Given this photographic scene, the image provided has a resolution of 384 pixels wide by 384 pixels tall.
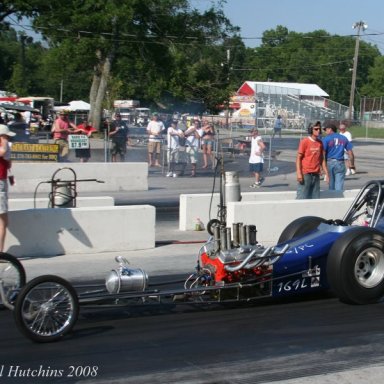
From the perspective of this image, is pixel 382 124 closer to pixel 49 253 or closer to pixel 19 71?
pixel 19 71

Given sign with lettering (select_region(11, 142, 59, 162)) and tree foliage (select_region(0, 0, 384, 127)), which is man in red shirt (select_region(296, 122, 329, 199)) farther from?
tree foliage (select_region(0, 0, 384, 127))

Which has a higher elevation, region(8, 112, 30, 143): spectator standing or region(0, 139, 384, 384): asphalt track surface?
region(8, 112, 30, 143): spectator standing

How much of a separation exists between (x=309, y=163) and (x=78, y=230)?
14.2 feet

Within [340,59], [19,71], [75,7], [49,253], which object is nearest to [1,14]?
[75,7]

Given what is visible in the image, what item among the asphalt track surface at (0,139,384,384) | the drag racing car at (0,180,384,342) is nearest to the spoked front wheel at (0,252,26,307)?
the drag racing car at (0,180,384,342)

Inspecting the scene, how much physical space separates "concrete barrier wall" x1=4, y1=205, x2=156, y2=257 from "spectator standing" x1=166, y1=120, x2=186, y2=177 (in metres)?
11.3

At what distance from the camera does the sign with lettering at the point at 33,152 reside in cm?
2016

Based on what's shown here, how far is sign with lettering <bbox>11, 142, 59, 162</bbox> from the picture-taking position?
794 inches

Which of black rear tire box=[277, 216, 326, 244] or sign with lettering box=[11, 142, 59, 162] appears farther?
sign with lettering box=[11, 142, 59, 162]

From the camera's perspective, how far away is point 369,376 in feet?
18.0

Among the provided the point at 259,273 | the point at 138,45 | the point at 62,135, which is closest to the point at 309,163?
the point at 259,273

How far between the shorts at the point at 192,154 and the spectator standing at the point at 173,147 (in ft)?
0.79

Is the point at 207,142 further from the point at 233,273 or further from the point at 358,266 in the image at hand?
the point at 233,273

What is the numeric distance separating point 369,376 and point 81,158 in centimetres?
1634
